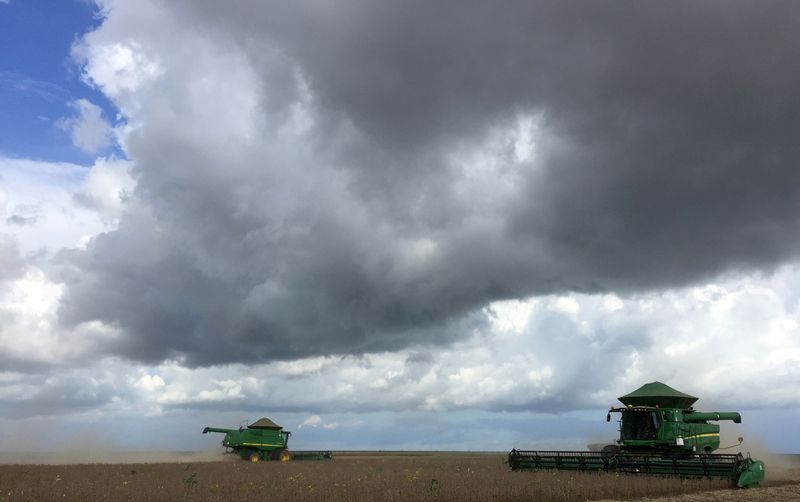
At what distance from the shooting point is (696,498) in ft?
83.7

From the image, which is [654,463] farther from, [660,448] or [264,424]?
[264,424]

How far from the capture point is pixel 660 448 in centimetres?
3869

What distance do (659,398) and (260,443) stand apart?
4250 cm

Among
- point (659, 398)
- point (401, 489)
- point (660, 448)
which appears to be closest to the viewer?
point (401, 489)

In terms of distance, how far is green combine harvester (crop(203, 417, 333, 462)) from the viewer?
66000 millimetres

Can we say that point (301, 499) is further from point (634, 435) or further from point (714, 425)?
point (714, 425)

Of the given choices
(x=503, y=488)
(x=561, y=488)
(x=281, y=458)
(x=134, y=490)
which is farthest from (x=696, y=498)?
(x=281, y=458)

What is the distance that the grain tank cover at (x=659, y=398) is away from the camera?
135 ft

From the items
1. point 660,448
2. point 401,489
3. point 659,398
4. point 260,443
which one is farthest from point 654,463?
point 260,443

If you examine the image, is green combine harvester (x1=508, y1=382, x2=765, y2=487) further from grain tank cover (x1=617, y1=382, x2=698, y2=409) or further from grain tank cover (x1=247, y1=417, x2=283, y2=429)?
grain tank cover (x1=247, y1=417, x2=283, y2=429)

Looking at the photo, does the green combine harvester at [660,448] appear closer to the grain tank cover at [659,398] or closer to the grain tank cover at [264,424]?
the grain tank cover at [659,398]

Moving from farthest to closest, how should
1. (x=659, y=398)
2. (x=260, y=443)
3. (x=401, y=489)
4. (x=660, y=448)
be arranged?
(x=260, y=443) < (x=659, y=398) < (x=660, y=448) < (x=401, y=489)

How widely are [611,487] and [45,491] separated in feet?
81.0

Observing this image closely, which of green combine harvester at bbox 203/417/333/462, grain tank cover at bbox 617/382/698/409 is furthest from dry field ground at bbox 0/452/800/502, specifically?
green combine harvester at bbox 203/417/333/462
